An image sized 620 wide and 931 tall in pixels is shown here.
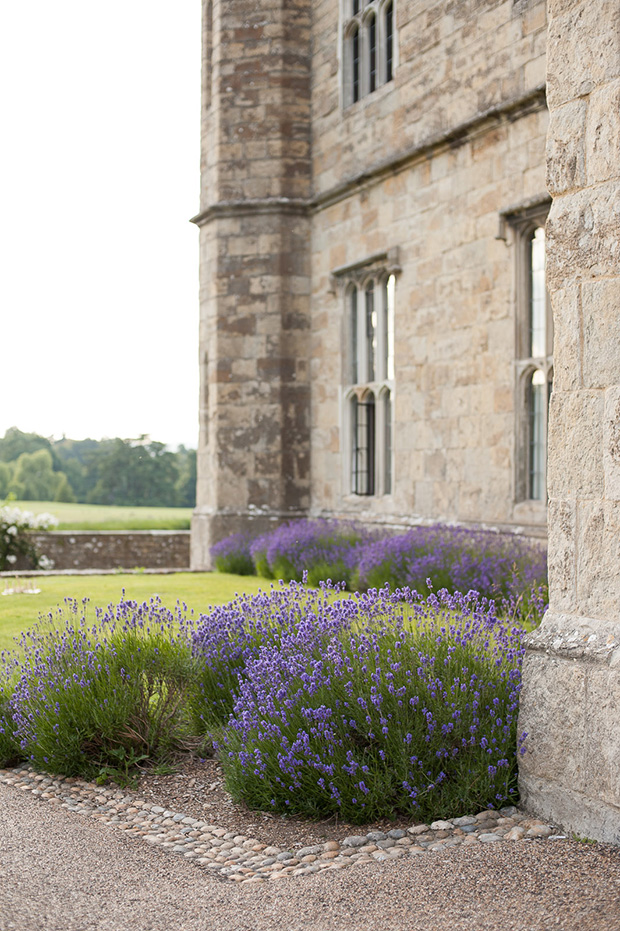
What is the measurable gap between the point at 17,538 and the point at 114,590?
6.06 metres

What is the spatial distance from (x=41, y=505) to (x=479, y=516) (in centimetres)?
3231

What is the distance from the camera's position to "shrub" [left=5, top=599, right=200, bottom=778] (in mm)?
4449

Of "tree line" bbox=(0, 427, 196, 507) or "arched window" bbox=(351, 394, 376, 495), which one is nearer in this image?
"arched window" bbox=(351, 394, 376, 495)

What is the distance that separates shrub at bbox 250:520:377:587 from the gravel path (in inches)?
241

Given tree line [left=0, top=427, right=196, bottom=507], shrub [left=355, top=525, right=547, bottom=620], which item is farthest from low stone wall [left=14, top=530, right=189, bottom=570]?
tree line [left=0, top=427, right=196, bottom=507]

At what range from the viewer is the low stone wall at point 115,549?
17234 millimetres

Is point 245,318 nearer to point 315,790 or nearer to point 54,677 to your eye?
point 54,677

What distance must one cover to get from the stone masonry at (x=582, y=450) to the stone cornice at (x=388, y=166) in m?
5.23

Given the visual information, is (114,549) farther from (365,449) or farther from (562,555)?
(562,555)

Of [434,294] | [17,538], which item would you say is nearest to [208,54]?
[434,294]

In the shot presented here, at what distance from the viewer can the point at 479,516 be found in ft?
31.0

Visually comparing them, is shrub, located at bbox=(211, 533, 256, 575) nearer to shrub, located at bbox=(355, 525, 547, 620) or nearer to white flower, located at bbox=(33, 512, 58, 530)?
shrub, located at bbox=(355, 525, 547, 620)

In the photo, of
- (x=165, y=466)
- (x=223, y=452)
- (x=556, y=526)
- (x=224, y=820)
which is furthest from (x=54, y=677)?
(x=165, y=466)

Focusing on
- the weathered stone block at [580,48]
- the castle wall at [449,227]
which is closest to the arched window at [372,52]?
the castle wall at [449,227]
